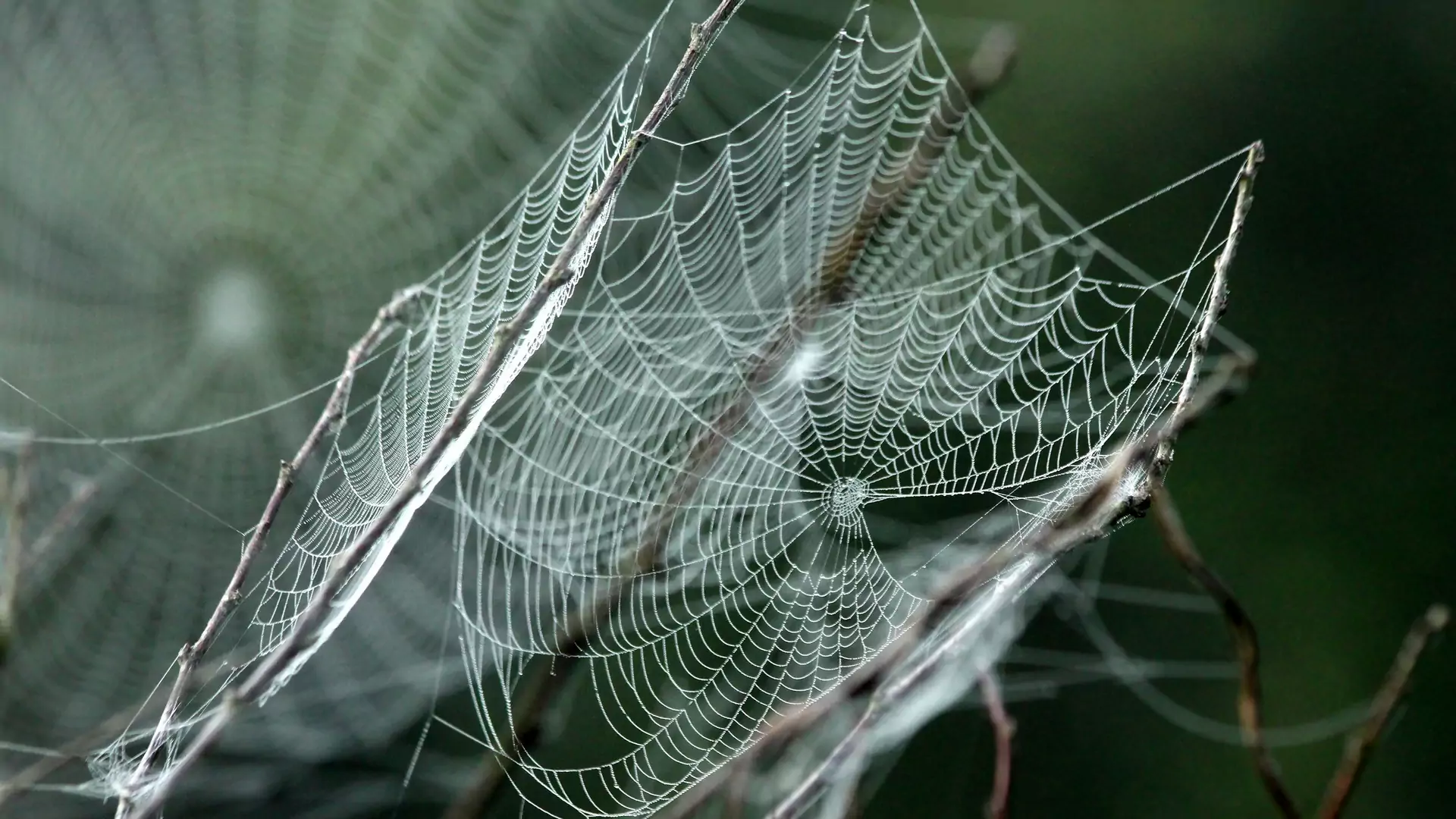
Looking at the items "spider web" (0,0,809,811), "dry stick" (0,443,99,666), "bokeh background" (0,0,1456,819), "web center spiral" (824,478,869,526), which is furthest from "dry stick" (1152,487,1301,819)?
"bokeh background" (0,0,1456,819)

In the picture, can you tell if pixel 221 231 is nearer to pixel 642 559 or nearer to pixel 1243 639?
pixel 642 559

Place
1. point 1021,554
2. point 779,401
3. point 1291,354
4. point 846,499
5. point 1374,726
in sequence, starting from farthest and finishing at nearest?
point 1291,354
point 779,401
point 846,499
point 1374,726
point 1021,554

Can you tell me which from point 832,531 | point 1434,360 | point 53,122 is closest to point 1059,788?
point 1434,360

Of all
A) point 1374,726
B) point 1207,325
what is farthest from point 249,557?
point 1374,726

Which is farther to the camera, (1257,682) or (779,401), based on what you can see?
(779,401)

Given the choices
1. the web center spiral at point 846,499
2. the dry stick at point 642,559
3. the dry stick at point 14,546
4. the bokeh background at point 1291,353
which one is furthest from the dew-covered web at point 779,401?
the bokeh background at point 1291,353

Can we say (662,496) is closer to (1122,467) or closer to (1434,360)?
(1122,467)
